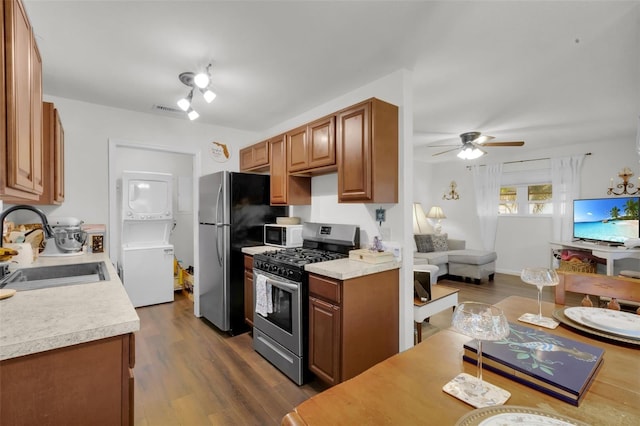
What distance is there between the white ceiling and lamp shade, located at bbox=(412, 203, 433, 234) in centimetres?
334

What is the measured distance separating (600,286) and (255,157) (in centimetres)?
334

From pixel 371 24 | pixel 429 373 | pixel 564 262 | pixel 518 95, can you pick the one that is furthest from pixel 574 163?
pixel 429 373

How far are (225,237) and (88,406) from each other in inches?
86.8

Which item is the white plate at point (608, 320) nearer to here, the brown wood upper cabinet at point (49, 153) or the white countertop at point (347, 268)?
the white countertop at point (347, 268)

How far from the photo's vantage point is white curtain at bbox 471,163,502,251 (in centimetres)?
609

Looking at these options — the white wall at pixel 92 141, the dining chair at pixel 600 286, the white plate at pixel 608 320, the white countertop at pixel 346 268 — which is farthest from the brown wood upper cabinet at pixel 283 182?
the white plate at pixel 608 320

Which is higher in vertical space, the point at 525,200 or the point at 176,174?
the point at 176,174

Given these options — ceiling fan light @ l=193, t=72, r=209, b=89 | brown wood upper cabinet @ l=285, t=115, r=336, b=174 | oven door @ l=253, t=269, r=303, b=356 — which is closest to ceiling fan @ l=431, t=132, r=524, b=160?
brown wood upper cabinet @ l=285, t=115, r=336, b=174

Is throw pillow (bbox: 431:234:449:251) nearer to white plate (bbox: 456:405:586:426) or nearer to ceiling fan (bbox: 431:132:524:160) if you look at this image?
ceiling fan (bbox: 431:132:524:160)

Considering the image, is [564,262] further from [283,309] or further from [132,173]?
[132,173]

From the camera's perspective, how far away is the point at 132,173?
4.16 meters

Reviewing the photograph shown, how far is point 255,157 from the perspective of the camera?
3.68m

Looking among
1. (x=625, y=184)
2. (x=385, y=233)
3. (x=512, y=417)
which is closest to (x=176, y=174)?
(x=385, y=233)

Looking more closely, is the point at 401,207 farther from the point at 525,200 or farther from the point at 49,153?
the point at 525,200
